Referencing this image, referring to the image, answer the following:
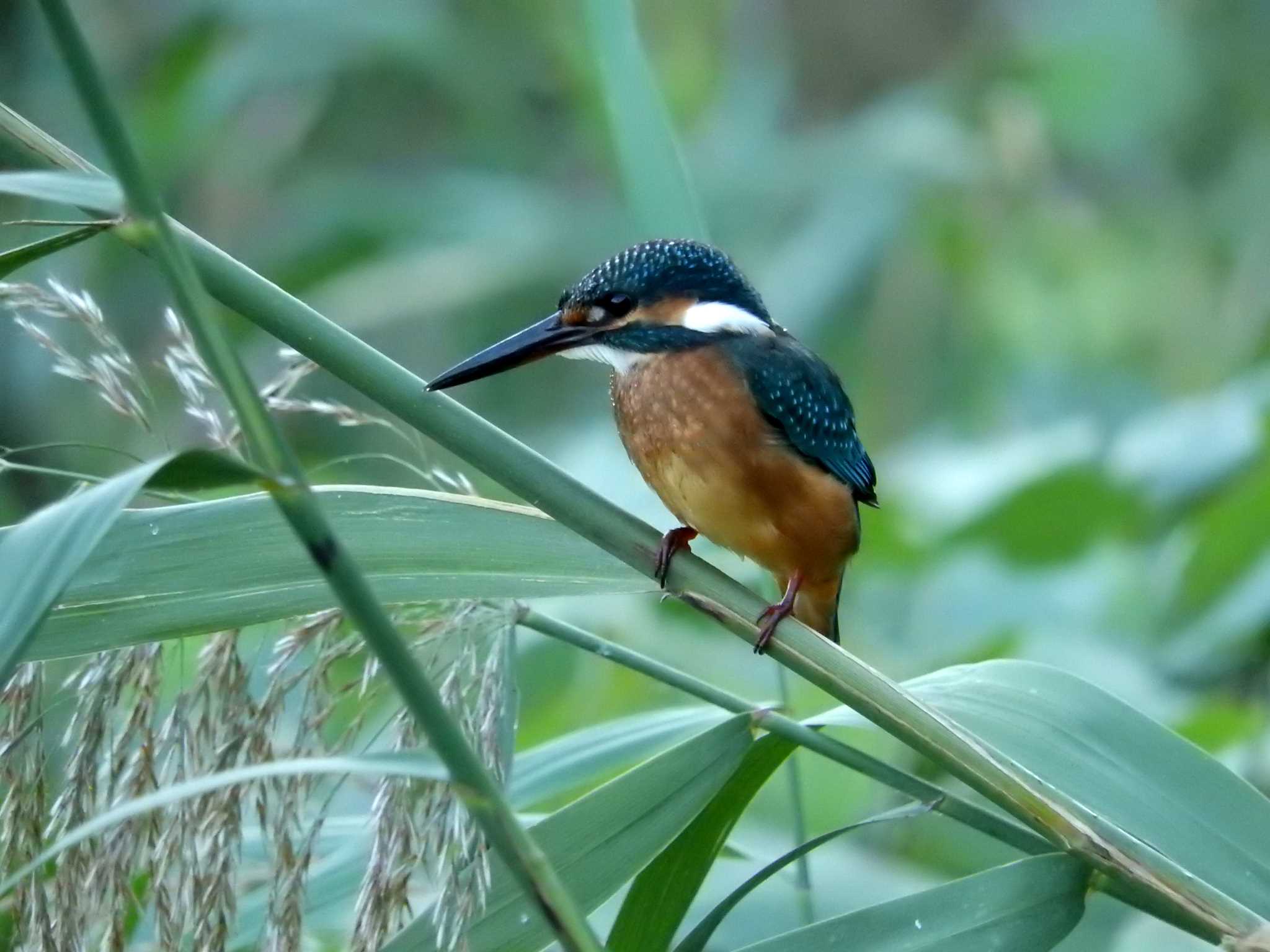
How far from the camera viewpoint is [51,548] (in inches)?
29.3

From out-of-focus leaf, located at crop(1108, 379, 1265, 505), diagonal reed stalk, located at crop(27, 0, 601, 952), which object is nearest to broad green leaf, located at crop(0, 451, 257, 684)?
diagonal reed stalk, located at crop(27, 0, 601, 952)

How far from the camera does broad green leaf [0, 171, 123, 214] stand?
81cm

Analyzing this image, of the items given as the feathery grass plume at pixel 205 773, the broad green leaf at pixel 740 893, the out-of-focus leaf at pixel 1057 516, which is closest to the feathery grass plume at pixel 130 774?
the feathery grass plume at pixel 205 773

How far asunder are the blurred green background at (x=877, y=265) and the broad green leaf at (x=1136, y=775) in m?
0.96

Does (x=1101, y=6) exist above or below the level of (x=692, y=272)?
above

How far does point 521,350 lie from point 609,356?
0.21 meters

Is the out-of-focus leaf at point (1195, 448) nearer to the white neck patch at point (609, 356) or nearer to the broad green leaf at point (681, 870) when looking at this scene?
the white neck patch at point (609, 356)

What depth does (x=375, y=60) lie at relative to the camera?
4555mm

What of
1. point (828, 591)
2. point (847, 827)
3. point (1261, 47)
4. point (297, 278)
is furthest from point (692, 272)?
point (1261, 47)

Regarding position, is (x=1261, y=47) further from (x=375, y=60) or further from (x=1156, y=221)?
(x=375, y=60)

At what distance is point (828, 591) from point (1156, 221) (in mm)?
3416

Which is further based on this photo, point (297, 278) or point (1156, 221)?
point (1156, 221)

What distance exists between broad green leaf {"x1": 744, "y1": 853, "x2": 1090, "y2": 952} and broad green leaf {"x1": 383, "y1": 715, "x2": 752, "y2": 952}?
0.12 metres

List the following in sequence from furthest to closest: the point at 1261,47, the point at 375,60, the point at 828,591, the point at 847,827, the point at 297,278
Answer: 1. the point at 1261,47
2. the point at 375,60
3. the point at 297,278
4. the point at 828,591
5. the point at 847,827
